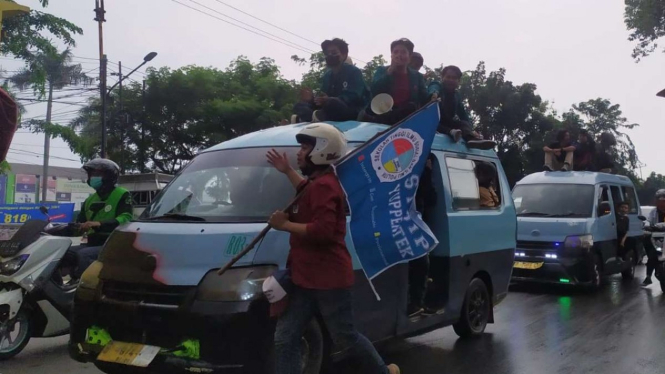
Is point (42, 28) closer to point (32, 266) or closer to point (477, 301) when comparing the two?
point (32, 266)

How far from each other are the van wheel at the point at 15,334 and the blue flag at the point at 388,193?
3.48 meters

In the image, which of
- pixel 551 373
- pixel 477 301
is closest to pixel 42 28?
pixel 477 301

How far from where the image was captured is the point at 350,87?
278 inches

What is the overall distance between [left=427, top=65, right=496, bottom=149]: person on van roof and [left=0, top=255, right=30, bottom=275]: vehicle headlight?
416 cm

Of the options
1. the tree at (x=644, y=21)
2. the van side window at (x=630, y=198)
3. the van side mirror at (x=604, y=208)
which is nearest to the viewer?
the van side mirror at (x=604, y=208)

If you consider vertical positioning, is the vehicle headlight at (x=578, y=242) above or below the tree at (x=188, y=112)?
below

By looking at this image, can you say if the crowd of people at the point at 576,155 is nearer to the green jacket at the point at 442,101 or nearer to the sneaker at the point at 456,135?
the green jacket at the point at 442,101

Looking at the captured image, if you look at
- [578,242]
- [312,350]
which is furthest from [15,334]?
[578,242]

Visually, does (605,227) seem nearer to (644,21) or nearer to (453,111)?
(453,111)

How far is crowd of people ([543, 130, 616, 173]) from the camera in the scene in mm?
13041

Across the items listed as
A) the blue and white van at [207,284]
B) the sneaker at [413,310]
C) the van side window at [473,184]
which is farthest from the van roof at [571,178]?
the sneaker at [413,310]

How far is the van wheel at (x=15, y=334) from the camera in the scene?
6.22 m

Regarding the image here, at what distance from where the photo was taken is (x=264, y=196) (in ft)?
17.0

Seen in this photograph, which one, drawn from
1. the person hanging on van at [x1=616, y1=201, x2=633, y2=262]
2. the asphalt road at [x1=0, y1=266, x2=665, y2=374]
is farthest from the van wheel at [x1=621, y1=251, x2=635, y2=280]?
the asphalt road at [x1=0, y1=266, x2=665, y2=374]
